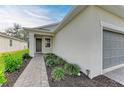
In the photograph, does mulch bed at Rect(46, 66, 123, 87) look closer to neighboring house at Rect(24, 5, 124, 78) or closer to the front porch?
neighboring house at Rect(24, 5, 124, 78)

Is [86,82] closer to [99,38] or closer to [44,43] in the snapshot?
[99,38]

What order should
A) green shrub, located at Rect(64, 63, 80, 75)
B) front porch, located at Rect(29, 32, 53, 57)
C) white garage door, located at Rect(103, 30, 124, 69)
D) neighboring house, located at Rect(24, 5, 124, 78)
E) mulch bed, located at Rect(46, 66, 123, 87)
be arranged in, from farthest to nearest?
front porch, located at Rect(29, 32, 53, 57)
white garage door, located at Rect(103, 30, 124, 69)
green shrub, located at Rect(64, 63, 80, 75)
neighboring house, located at Rect(24, 5, 124, 78)
mulch bed, located at Rect(46, 66, 123, 87)

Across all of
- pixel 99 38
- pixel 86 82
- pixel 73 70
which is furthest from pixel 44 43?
pixel 86 82

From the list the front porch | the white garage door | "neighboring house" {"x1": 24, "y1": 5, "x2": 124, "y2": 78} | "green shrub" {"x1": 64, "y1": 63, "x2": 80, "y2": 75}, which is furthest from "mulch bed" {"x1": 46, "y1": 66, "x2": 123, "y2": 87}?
the front porch

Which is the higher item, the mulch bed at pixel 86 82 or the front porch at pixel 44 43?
the front porch at pixel 44 43

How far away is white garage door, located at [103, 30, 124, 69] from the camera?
588cm

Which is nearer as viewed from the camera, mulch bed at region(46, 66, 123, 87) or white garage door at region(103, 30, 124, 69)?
mulch bed at region(46, 66, 123, 87)

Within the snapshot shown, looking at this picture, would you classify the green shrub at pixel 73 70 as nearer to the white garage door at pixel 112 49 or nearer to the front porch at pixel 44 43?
the white garage door at pixel 112 49

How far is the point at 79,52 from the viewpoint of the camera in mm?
6262

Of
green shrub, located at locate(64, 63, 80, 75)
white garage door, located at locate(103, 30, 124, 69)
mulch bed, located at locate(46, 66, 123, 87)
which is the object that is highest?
white garage door, located at locate(103, 30, 124, 69)

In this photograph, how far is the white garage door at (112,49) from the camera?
5.88m

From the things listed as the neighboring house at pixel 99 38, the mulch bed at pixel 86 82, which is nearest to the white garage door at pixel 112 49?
the neighboring house at pixel 99 38
